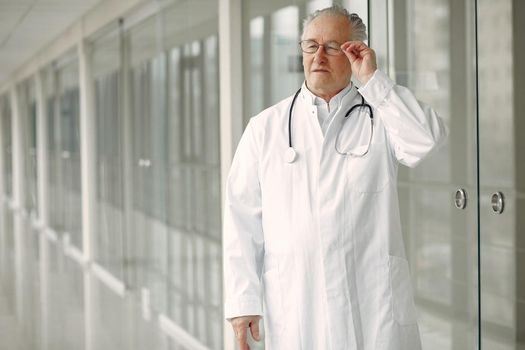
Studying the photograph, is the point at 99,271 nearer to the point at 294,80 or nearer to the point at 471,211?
the point at 294,80

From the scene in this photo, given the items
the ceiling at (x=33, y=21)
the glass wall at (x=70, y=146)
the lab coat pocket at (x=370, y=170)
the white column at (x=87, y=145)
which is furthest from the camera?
the glass wall at (x=70, y=146)

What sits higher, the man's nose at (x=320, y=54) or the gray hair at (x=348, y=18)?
the gray hair at (x=348, y=18)

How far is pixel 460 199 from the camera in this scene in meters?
3.43

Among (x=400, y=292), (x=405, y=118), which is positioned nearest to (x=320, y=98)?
(x=405, y=118)

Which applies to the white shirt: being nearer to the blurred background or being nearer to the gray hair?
the gray hair

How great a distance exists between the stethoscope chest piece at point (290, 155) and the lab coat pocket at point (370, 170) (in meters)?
0.18

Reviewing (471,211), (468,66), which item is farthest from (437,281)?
(468,66)

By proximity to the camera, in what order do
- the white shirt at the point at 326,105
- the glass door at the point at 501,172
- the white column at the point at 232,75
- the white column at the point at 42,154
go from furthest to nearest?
the white column at the point at 42,154, the white column at the point at 232,75, the glass door at the point at 501,172, the white shirt at the point at 326,105

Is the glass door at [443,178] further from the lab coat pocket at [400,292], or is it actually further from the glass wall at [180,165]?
the glass wall at [180,165]

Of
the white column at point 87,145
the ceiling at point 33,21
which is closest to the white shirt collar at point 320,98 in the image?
the ceiling at point 33,21

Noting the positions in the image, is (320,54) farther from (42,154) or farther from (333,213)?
(42,154)

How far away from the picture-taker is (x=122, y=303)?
8.24m

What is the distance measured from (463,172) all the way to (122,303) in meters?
5.44

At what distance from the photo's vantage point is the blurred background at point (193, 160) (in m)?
3.26
